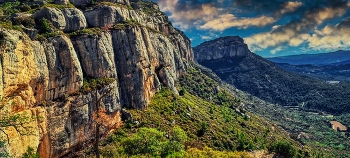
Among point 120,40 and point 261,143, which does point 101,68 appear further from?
point 261,143

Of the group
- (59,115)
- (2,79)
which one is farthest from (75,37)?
(2,79)

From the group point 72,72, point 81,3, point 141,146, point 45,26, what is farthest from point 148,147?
point 81,3

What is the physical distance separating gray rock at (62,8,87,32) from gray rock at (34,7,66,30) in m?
1.78

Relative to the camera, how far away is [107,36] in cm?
9825

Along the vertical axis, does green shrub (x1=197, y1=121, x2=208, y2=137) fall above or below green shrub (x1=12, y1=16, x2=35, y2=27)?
below

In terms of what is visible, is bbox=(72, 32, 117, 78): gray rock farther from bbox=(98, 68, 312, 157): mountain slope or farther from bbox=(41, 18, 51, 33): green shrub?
bbox=(98, 68, 312, 157): mountain slope

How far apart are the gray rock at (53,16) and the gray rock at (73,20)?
178 cm

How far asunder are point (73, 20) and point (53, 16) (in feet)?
24.3

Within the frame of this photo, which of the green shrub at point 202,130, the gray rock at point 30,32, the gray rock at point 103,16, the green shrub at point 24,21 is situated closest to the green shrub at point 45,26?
the green shrub at point 24,21

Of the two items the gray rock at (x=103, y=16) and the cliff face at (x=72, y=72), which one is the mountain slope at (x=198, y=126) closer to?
the cliff face at (x=72, y=72)

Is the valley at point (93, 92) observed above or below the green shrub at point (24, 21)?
below

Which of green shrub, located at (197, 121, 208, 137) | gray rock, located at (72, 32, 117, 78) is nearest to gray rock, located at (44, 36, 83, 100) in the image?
gray rock, located at (72, 32, 117, 78)

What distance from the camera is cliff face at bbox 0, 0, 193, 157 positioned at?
61.8 metres

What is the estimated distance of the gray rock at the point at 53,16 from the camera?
83875 millimetres
